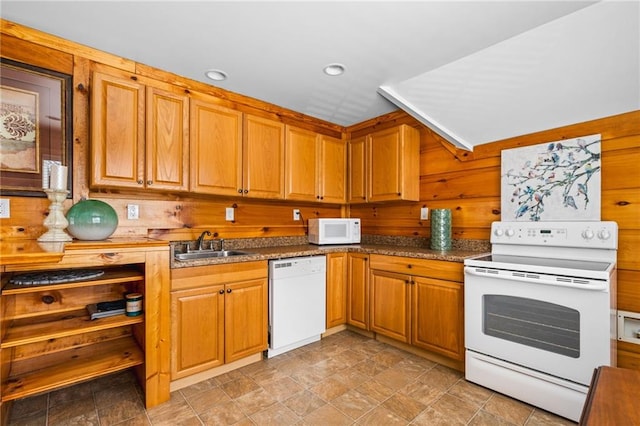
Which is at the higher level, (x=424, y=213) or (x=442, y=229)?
(x=424, y=213)

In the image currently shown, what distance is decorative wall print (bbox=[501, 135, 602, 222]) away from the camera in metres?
2.07

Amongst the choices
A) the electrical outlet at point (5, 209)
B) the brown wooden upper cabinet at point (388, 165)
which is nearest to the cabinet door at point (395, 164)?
the brown wooden upper cabinet at point (388, 165)

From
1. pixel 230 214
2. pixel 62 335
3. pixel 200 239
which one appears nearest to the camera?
pixel 62 335

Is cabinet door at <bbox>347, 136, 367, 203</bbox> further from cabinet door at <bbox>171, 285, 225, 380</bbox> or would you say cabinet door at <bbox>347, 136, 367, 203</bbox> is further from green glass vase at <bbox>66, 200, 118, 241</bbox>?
green glass vase at <bbox>66, 200, 118, 241</bbox>

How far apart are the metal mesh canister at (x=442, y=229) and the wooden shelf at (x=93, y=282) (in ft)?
7.67

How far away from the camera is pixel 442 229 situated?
271 centimetres

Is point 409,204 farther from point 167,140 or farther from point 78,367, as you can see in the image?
point 78,367

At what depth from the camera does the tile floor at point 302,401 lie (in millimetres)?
1753

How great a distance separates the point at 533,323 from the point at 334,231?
1.87 m

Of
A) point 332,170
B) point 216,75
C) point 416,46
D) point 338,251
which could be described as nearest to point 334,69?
point 416,46

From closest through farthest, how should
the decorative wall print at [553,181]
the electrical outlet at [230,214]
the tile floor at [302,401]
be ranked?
1. the tile floor at [302,401]
2. the decorative wall print at [553,181]
3. the electrical outlet at [230,214]

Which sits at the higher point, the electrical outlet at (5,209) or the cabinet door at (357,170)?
the cabinet door at (357,170)

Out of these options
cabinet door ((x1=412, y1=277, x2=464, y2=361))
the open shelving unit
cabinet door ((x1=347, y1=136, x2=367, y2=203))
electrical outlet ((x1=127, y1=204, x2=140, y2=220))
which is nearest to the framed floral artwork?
electrical outlet ((x1=127, y1=204, x2=140, y2=220))

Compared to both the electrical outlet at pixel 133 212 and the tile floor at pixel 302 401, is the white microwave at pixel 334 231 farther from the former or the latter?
the electrical outlet at pixel 133 212
